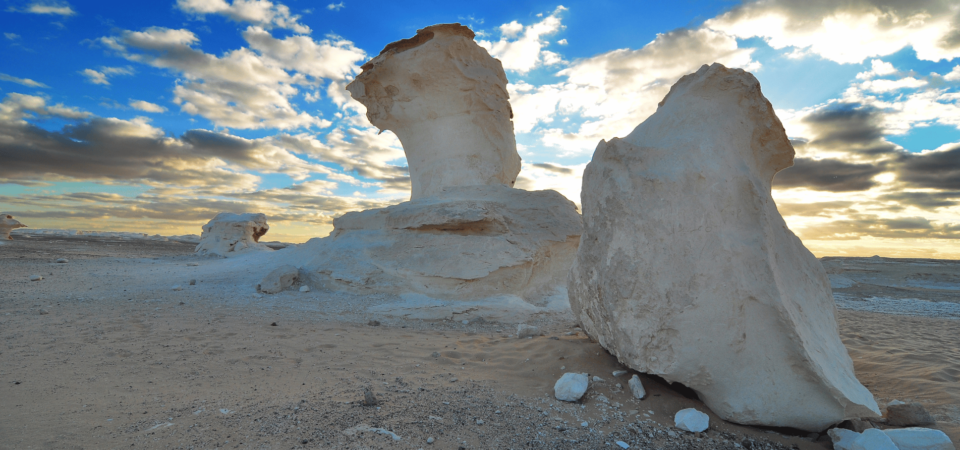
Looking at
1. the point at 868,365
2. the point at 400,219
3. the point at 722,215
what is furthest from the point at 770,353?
the point at 400,219

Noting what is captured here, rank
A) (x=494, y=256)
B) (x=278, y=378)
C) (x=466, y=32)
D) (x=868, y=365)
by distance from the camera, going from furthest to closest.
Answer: (x=466, y=32) → (x=494, y=256) → (x=868, y=365) → (x=278, y=378)

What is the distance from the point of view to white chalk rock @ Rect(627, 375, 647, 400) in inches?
124

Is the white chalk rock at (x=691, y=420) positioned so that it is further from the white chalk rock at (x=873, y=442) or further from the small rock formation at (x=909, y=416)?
the small rock formation at (x=909, y=416)

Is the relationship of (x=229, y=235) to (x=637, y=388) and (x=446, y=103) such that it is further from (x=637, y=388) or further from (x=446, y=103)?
(x=637, y=388)

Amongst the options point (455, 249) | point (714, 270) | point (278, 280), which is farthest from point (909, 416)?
point (278, 280)

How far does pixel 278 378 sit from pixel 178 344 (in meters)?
1.59

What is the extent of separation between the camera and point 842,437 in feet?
8.70

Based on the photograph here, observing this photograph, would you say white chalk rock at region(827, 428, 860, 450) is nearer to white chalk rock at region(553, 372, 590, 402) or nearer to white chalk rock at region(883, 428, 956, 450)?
white chalk rock at region(883, 428, 956, 450)

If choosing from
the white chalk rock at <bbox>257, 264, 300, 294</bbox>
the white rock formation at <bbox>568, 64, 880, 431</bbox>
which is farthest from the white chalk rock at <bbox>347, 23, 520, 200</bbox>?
the white rock formation at <bbox>568, 64, 880, 431</bbox>

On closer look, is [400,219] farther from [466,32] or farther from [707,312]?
[707,312]

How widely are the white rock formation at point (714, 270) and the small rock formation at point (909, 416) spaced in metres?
0.34

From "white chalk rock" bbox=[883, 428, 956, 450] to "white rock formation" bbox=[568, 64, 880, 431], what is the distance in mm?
185

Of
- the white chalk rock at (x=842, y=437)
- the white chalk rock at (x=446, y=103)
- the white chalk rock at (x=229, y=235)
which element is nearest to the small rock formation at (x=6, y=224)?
the white chalk rock at (x=229, y=235)

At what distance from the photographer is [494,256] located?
7.52 meters
